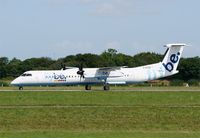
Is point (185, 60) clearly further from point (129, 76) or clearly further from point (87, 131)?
point (87, 131)

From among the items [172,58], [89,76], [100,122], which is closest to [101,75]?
[89,76]

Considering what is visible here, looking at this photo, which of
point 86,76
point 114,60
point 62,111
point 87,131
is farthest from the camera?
point 114,60

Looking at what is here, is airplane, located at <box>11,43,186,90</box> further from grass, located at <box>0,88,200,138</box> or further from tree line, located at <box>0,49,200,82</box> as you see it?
tree line, located at <box>0,49,200,82</box>

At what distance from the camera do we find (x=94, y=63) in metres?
143

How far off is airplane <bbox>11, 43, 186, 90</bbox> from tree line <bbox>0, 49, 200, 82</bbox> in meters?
48.1

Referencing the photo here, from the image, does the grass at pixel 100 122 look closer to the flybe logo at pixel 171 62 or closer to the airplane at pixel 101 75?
the airplane at pixel 101 75

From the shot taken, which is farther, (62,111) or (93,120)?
(62,111)

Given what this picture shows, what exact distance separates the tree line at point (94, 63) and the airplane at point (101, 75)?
48058 mm

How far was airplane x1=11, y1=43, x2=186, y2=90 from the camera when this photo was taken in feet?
244

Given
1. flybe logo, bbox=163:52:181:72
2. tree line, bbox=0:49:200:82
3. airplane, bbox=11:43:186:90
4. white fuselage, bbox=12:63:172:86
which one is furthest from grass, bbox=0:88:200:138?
tree line, bbox=0:49:200:82

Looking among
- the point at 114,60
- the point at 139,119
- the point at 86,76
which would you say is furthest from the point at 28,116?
the point at 114,60

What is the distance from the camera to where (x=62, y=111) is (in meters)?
29.3

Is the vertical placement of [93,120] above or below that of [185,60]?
below

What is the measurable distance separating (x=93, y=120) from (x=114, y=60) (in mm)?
124717
